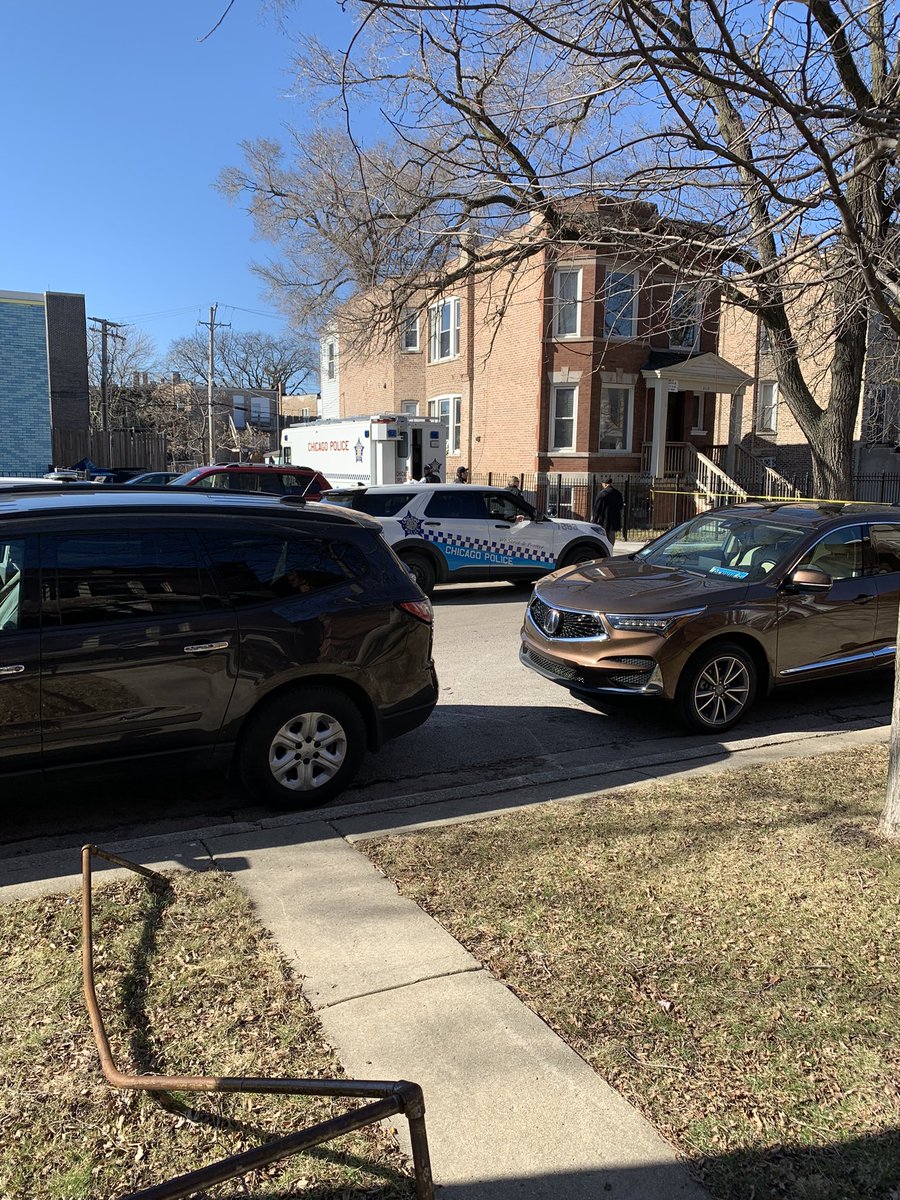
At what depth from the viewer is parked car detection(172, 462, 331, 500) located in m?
15.6

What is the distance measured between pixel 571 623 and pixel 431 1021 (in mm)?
4270

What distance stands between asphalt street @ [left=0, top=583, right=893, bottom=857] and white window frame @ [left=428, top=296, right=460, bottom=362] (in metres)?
22.6

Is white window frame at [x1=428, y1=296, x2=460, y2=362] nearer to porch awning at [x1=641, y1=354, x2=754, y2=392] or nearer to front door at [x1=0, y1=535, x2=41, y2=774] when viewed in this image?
porch awning at [x1=641, y1=354, x2=754, y2=392]

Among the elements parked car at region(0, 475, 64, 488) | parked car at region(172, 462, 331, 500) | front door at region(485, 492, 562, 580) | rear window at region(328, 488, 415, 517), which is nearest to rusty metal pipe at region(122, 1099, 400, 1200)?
parked car at region(0, 475, 64, 488)

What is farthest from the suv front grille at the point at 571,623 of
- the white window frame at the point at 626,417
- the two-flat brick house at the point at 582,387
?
the white window frame at the point at 626,417

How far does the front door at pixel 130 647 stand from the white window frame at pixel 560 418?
22.7 metres

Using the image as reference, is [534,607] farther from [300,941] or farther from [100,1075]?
[100,1075]

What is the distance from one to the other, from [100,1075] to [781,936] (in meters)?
2.60

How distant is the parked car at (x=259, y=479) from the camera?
15.6 m

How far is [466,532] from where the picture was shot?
13.5 meters

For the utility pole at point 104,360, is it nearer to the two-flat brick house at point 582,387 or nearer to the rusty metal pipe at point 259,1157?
the two-flat brick house at point 582,387

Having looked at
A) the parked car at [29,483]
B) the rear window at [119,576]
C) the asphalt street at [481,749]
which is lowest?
the asphalt street at [481,749]

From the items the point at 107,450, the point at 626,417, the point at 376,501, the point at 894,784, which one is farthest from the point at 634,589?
the point at 107,450

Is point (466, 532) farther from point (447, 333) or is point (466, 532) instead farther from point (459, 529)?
point (447, 333)
